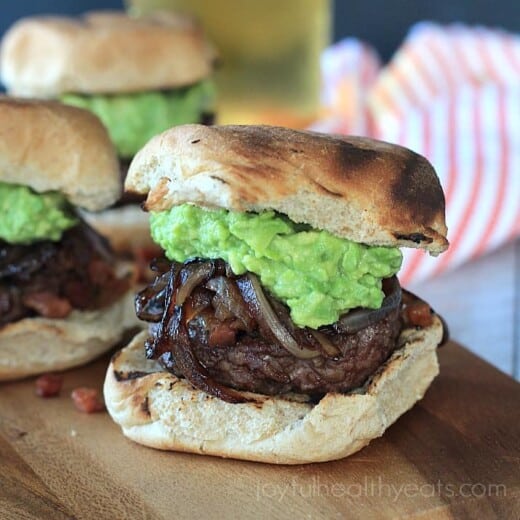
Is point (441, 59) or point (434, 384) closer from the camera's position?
point (434, 384)

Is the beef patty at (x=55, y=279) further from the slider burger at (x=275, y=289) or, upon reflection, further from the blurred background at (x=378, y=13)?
the blurred background at (x=378, y=13)

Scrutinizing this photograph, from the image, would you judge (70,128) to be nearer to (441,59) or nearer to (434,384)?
(434,384)

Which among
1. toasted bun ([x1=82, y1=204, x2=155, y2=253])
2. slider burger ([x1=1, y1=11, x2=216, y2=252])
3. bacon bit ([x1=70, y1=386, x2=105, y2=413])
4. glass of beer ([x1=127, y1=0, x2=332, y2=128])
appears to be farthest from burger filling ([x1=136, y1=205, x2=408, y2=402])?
glass of beer ([x1=127, y1=0, x2=332, y2=128])

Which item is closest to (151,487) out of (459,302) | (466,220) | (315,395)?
(315,395)

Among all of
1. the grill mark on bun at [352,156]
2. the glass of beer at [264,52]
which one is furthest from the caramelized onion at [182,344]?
the glass of beer at [264,52]

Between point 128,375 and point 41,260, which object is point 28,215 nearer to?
point 41,260

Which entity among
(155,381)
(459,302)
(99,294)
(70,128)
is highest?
(70,128)
